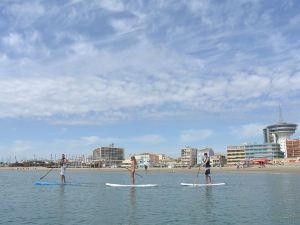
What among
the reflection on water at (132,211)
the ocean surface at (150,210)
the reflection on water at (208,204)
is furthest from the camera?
the reflection on water at (208,204)

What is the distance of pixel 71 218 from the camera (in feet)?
58.9

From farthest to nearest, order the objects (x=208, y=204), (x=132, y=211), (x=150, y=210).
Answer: (x=208, y=204) → (x=150, y=210) → (x=132, y=211)

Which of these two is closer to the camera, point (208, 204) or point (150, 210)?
point (150, 210)

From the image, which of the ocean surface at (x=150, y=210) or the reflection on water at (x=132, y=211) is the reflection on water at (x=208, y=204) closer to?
the ocean surface at (x=150, y=210)

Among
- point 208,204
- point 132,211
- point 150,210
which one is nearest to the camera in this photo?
point 132,211

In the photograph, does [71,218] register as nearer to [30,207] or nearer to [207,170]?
[30,207]

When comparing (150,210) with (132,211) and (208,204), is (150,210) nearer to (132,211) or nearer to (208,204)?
(132,211)

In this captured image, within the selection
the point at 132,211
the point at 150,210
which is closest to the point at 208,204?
the point at 150,210

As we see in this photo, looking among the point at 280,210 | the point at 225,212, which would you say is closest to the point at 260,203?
the point at 280,210

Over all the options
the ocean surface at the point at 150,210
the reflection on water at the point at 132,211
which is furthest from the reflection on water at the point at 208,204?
the reflection on water at the point at 132,211

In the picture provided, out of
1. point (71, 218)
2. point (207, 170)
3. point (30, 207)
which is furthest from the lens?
point (207, 170)

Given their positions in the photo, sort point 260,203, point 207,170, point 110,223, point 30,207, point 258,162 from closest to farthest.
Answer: point 110,223 → point 30,207 → point 260,203 → point 207,170 → point 258,162

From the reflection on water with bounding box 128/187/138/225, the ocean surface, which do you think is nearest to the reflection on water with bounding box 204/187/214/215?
the ocean surface

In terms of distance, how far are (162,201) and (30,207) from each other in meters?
7.55
